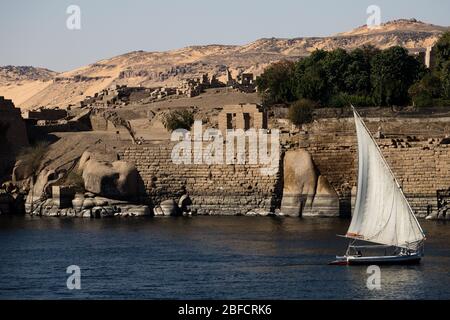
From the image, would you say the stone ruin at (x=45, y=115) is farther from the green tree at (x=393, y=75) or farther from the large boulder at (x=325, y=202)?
the large boulder at (x=325, y=202)

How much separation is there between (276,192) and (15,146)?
12.2 meters

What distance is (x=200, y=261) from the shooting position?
39656 millimetres

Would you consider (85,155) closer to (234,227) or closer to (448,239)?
(234,227)

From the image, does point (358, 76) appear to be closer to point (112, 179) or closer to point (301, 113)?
point (301, 113)

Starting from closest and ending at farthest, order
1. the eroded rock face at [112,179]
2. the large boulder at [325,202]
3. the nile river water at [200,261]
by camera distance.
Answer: the nile river water at [200,261] < the large boulder at [325,202] < the eroded rock face at [112,179]

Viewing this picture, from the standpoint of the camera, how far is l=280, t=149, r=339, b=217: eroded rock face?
51562mm

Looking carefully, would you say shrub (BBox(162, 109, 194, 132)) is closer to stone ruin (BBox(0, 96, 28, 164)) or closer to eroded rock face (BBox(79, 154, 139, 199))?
stone ruin (BBox(0, 96, 28, 164))

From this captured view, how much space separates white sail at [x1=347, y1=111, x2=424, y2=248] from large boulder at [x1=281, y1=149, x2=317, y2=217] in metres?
12.0

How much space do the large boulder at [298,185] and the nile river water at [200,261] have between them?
145 centimetres

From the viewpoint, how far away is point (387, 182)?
39625 millimetres

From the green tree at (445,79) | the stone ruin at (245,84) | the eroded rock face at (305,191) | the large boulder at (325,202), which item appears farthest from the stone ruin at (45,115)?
the large boulder at (325,202)

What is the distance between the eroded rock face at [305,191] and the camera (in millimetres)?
51562
